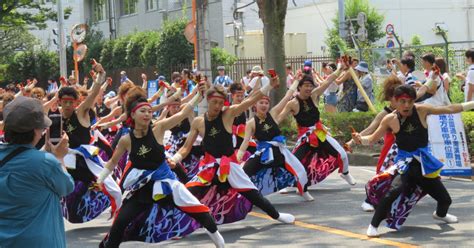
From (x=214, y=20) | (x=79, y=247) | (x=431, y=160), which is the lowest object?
(x=79, y=247)

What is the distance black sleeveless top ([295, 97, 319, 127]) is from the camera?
444 inches

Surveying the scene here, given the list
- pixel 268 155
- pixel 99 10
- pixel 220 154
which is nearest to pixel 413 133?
pixel 220 154

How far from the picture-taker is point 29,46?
58156 millimetres

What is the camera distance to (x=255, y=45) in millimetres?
38094

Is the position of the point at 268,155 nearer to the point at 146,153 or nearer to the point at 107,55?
the point at 146,153

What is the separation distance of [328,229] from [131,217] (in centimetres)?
229

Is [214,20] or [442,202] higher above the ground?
[214,20]

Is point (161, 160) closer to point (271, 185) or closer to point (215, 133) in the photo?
point (215, 133)

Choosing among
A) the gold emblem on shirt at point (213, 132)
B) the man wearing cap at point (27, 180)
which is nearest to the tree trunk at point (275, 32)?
the gold emblem on shirt at point (213, 132)

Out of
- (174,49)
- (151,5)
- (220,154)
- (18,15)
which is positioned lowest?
(220,154)

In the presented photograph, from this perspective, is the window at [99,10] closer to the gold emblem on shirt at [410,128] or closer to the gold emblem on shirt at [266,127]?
the gold emblem on shirt at [266,127]

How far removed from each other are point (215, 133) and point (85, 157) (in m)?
1.67

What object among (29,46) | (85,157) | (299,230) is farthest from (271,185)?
(29,46)

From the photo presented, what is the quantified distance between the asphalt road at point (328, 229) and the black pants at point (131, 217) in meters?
0.70
